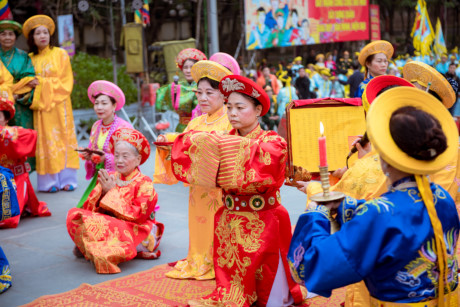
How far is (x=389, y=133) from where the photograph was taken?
6.51 ft

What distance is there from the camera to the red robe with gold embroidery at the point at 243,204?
3242mm

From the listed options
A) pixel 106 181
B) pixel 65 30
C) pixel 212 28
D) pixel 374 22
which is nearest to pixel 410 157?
pixel 106 181

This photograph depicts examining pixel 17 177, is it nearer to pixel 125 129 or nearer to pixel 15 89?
pixel 15 89

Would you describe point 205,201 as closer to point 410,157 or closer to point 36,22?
point 410,157

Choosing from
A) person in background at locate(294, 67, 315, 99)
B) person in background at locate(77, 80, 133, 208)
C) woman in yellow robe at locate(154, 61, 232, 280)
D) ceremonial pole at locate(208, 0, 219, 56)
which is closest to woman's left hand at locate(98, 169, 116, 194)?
person in background at locate(77, 80, 133, 208)

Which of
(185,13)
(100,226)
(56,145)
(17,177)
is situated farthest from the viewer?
(185,13)

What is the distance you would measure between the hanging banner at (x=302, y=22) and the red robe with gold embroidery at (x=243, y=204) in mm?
11700

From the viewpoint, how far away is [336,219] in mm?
2164

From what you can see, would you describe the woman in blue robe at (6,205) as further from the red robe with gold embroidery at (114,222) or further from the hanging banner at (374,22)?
the hanging banner at (374,22)

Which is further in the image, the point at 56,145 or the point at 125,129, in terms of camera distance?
the point at 56,145

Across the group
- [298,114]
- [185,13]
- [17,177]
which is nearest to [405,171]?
[298,114]

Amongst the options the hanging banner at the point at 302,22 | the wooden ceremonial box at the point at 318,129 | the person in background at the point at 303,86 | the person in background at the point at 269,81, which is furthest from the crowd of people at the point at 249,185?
the hanging banner at the point at 302,22

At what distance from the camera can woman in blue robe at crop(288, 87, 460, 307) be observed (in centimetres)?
196

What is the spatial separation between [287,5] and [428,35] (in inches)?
189
